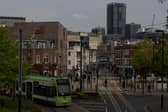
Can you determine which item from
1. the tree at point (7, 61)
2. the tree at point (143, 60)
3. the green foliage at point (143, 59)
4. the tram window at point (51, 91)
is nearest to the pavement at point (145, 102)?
the tram window at point (51, 91)

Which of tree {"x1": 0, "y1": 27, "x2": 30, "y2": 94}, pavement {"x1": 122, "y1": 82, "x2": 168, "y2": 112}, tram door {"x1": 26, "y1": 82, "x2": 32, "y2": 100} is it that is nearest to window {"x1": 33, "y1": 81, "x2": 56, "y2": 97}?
tram door {"x1": 26, "y1": 82, "x2": 32, "y2": 100}

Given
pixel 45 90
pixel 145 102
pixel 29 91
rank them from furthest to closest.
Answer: pixel 145 102
pixel 29 91
pixel 45 90

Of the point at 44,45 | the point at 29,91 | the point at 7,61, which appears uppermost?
the point at 44,45

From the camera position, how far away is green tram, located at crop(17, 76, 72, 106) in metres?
53.5

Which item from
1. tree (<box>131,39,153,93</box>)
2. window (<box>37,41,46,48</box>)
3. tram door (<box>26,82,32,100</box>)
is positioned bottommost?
tram door (<box>26,82,32,100</box>)

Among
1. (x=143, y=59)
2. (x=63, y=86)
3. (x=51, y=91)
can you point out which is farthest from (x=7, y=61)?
(x=143, y=59)

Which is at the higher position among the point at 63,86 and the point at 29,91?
the point at 63,86

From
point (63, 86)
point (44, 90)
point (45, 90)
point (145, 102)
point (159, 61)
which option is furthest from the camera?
point (159, 61)

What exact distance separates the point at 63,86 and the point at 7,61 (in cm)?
630

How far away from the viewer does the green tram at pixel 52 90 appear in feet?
176

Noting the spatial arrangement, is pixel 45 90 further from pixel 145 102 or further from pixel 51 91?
pixel 145 102

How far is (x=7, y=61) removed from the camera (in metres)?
54.0

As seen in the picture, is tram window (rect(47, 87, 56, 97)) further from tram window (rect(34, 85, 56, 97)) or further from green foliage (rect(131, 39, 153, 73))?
green foliage (rect(131, 39, 153, 73))

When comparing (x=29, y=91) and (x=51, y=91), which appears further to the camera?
(x=29, y=91)
